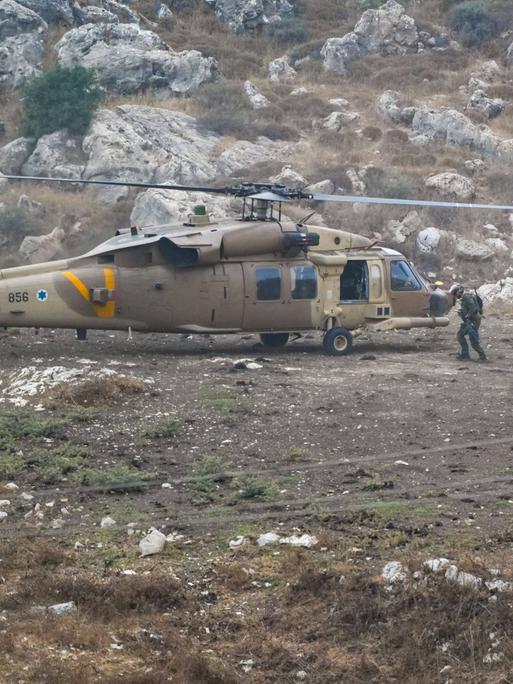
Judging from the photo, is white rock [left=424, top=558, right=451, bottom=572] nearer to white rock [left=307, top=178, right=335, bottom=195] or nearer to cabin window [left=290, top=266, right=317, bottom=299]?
cabin window [left=290, top=266, right=317, bottom=299]

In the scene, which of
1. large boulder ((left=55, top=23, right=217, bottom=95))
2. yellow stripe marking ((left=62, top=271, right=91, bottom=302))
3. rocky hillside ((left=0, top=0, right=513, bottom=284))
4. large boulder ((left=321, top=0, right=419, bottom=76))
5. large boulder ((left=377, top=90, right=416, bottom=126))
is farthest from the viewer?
large boulder ((left=321, top=0, right=419, bottom=76))

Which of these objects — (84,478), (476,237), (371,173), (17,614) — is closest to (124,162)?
(371,173)

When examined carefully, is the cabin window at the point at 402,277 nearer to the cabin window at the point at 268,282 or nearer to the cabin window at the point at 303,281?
the cabin window at the point at 303,281

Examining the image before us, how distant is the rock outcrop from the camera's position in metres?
34.2

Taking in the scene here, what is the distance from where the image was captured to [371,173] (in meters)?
30.2

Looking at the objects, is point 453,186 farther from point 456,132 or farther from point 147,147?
point 147,147

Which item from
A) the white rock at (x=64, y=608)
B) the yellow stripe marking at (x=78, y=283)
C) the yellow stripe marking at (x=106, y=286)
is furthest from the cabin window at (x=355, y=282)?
the white rock at (x=64, y=608)

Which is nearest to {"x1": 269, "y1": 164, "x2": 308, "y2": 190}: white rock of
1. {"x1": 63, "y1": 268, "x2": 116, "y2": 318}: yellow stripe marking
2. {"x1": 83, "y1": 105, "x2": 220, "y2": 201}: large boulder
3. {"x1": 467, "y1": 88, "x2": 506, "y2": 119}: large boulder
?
{"x1": 83, "y1": 105, "x2": 220, "y2": 201}: large boulder

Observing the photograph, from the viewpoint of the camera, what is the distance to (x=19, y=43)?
3481 cm

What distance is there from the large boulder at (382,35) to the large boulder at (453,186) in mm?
10938

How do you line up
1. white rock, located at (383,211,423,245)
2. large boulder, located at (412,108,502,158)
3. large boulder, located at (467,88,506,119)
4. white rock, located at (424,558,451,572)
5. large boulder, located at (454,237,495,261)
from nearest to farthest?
white rock, located at (424,558,451,572) → large boulder, located at (454,237,495,261) → white rock, located at (383,211,423,245) → large boulder, located at (412,108,502,158) → large boulder, located at (467,88,506,119)

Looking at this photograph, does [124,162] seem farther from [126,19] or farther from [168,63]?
[126,19]

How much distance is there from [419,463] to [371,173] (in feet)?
66.9

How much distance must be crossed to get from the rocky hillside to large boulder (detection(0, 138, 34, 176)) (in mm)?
60
